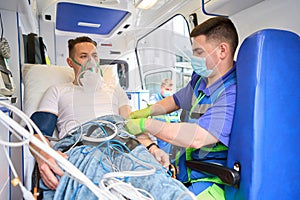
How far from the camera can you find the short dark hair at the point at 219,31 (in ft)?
3.94

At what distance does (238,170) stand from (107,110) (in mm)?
924

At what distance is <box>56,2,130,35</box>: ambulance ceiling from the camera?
2.10 metres

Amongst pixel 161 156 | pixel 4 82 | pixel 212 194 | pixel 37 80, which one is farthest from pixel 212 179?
pixel 37 80

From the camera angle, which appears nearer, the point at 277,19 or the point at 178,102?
the point at 178,102

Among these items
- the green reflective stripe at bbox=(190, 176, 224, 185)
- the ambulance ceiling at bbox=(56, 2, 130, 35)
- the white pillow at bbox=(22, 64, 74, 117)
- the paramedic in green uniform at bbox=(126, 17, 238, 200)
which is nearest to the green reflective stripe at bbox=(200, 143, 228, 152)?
the paramedic in green uniform at bbox=(126, 17, 238, 200)

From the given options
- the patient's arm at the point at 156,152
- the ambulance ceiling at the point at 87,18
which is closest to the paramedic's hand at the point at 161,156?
the patient's arm at the point at 156,152

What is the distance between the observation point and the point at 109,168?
1.04 metres

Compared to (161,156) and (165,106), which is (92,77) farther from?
(161,156)

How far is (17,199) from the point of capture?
159 centimetres

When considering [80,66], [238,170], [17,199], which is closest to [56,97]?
[80,66]

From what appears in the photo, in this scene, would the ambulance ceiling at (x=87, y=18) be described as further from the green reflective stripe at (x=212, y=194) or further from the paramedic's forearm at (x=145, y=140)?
the green reflective stripe at (x=212, y=194)

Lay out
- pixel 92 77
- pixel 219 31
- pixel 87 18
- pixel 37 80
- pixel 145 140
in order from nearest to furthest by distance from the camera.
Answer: pixel 219 31
pixel 145 140
pixel 92 77
pixel 37 80
pixel 87 18

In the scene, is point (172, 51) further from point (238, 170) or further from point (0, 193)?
point (0, 193)

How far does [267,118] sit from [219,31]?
19.3 inches
